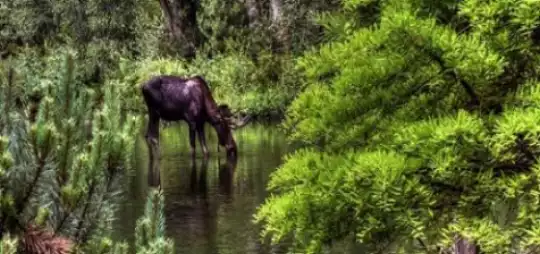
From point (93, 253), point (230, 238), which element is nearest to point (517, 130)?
point (93, 253)

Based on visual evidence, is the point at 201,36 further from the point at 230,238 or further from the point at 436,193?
the point at 436,193

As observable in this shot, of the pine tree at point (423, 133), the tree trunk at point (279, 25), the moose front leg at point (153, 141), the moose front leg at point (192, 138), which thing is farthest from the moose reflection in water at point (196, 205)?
the tree trunk at point (279, 25)

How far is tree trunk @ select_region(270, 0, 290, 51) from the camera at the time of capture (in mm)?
32375

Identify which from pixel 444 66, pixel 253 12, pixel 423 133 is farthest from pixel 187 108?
pixel 253 12

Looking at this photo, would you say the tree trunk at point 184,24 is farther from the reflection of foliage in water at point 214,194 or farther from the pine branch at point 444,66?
the pine branch at point 444,66

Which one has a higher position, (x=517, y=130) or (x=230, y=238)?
(x=517, y=130)

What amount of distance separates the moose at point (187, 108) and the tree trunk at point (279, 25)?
11.9 metres

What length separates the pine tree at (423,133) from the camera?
571cm

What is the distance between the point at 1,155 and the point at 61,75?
0.72 metres

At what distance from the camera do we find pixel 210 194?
584 inches

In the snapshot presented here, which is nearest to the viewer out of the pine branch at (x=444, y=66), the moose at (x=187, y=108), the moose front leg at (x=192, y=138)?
the pine branch at (x=444, y=66)

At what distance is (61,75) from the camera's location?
13.8 ft

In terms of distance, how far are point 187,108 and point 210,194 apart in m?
5.86

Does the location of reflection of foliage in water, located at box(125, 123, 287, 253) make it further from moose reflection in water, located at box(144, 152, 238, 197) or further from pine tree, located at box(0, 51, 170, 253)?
pine tree, located at box(0, 51, 170, 253)
